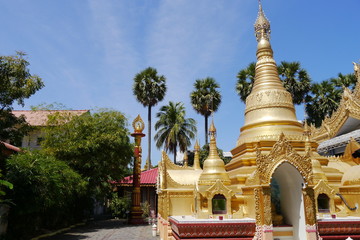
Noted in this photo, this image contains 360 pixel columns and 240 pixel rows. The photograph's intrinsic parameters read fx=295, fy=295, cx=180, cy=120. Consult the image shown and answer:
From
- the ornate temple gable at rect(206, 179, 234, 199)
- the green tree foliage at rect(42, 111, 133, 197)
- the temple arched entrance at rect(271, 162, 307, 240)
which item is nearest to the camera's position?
the temple arched entrance at rect(271, 162, 307, 240)

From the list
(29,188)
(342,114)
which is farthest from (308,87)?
(29,188)

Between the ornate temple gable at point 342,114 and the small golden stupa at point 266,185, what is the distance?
5257 millimetres

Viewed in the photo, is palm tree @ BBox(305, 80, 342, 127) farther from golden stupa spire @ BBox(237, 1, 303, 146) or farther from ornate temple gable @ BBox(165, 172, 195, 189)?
ornate temple gable @ BBox(165, 172, 195, 189)

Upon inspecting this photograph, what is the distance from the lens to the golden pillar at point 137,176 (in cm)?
2236

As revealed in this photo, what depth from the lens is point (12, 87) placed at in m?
10.6

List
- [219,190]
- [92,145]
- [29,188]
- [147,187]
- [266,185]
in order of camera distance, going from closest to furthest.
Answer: [266,185], [219,190], [29,188], [92,145], [147,187]

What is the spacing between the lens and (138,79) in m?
31.9

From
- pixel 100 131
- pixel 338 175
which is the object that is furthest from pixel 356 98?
pixel 100 131

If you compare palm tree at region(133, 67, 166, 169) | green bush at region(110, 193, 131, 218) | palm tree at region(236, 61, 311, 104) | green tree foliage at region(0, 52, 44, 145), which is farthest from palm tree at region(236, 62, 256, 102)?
green tree foliage at region(0, 52, 44, 145)

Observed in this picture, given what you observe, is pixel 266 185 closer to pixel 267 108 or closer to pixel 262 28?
pixel 267 108

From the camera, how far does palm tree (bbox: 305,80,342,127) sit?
3173 centimetres

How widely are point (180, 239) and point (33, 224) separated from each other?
834 cm

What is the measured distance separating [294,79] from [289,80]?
0.54 meters

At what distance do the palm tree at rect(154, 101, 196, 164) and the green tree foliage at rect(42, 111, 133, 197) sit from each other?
384 inches
